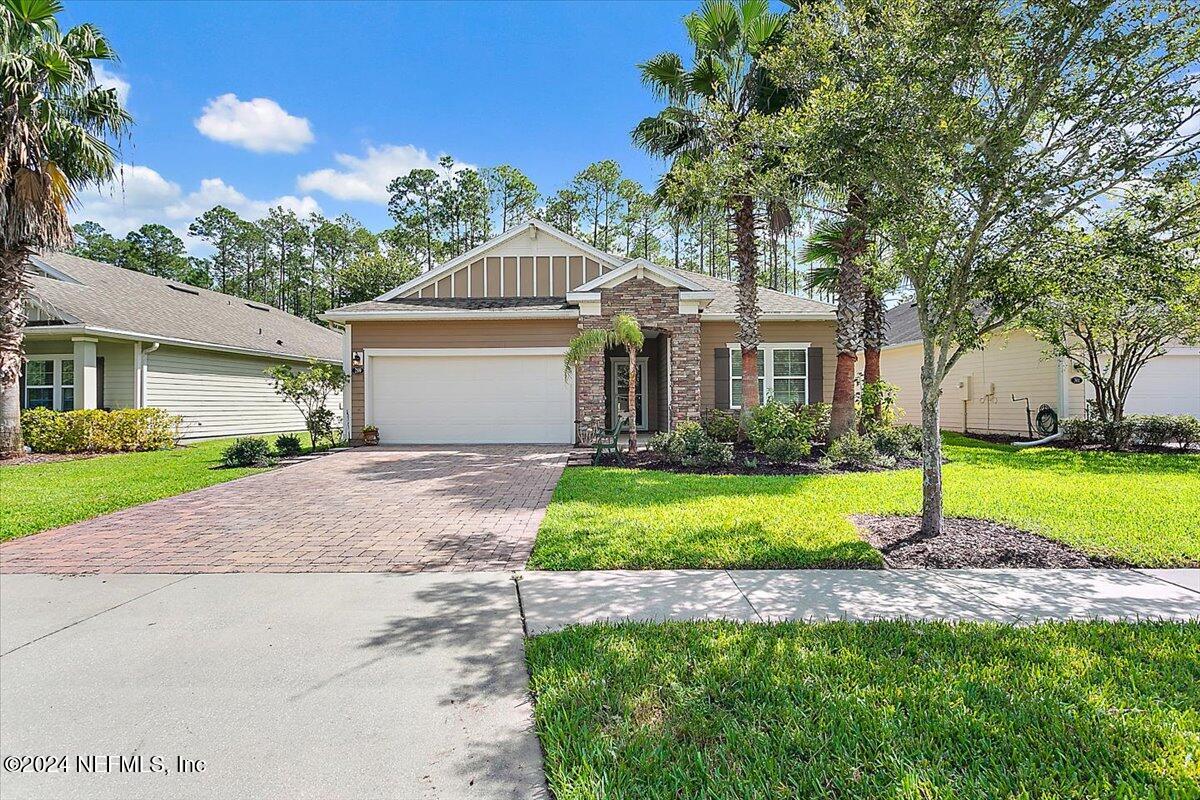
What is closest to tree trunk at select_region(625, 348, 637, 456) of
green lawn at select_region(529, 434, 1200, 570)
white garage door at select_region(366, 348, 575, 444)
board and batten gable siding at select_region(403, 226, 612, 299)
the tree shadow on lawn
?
green lawn at select_region(529, 434, 1200, 570)

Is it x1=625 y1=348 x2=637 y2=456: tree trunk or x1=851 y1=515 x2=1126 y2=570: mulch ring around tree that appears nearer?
x1=851 y1=515 x2=1126 y2=570: mulch ring around tree

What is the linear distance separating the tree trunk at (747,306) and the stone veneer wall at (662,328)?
3.89ft

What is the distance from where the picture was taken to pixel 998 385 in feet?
55.8

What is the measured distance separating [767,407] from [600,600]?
8946 mm

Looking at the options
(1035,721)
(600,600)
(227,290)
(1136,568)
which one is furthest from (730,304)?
(227,290)

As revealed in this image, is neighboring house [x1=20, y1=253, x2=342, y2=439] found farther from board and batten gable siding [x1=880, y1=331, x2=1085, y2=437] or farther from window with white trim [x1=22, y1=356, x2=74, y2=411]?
board and batten gable siding [x1=880, y1=331, x2=1085, y2=437]

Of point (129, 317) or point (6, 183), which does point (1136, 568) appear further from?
point (129, 317)

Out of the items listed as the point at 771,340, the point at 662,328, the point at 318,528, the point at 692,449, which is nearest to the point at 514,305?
the point at 662,328

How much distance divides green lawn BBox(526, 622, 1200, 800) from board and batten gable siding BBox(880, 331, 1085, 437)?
1212 centimetres

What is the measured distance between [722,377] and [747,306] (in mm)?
2630

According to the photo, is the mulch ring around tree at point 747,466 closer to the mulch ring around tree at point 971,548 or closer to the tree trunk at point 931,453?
the mulch ring around tree at point 971,548

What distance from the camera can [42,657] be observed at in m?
3.37

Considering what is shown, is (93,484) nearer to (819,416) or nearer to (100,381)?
(100,381)

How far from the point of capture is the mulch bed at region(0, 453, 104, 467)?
11680mm
